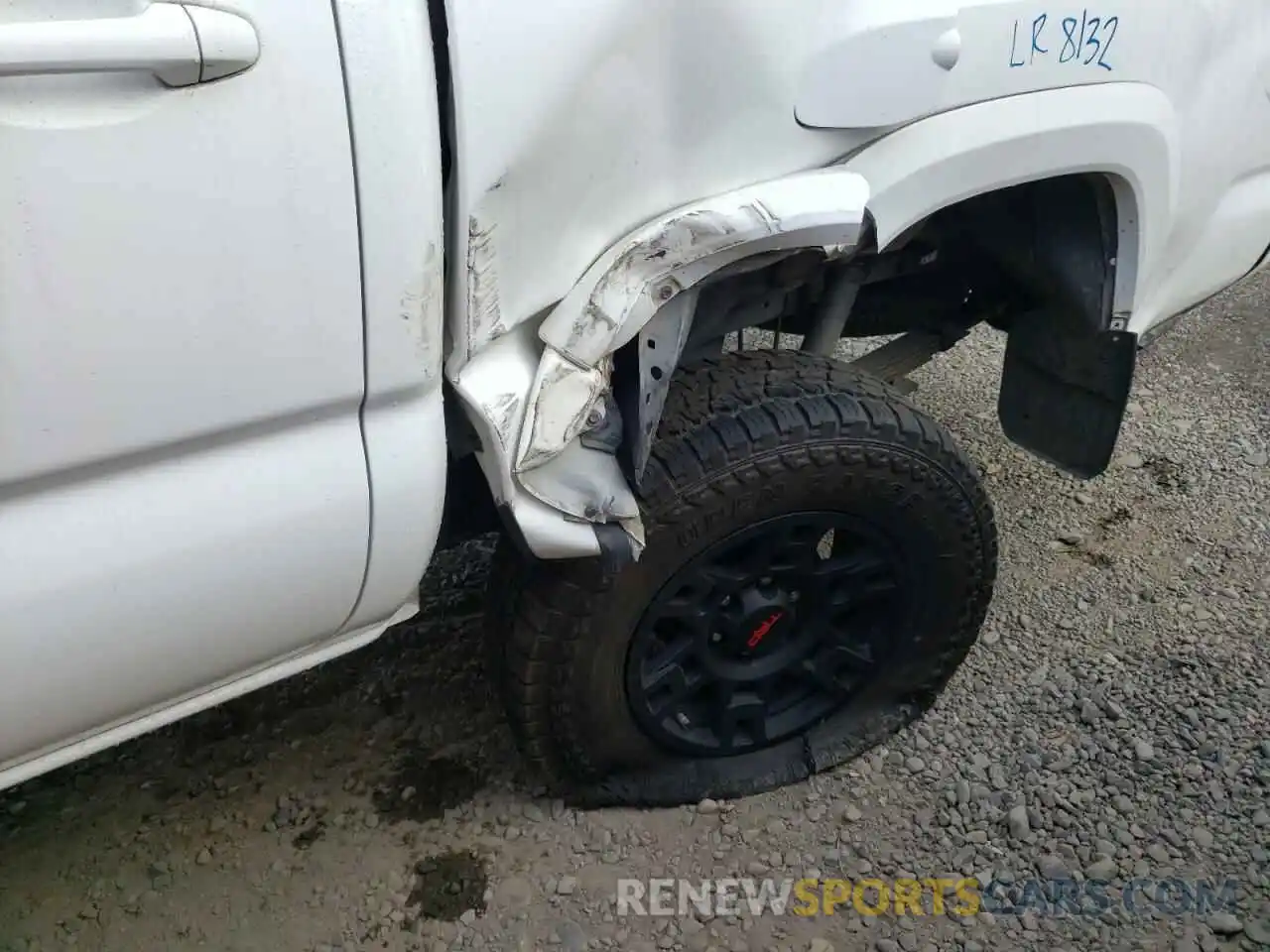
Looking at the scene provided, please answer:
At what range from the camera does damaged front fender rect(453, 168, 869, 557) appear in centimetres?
143

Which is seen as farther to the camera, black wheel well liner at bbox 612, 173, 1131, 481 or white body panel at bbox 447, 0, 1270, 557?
black wheel well liner at bbox 612, 173, 1131, 481

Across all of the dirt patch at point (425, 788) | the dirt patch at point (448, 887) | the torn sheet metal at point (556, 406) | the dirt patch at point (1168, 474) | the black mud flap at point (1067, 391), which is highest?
the torn sheet metal at point (556, 406)

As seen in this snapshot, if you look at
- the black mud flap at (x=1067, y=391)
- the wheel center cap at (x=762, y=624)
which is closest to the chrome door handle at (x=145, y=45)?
the wheel center cap at (x=762, y=624)

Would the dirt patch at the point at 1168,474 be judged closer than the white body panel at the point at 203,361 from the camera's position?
No

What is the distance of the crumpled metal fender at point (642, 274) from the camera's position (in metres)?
1.43

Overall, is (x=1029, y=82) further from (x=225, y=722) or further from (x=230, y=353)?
(x=225, y=722)

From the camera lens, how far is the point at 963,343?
373cm

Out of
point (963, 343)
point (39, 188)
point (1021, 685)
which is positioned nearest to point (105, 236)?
point (39, 188)

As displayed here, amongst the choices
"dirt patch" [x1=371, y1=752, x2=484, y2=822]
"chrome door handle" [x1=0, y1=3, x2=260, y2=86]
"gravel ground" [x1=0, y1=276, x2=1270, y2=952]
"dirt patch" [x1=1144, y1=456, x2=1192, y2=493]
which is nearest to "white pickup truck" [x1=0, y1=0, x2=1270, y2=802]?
"chrome door handle" [x1=0, y1=3, x2=260, y2=86]

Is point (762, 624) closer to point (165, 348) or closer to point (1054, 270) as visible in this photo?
point (1054, 270)

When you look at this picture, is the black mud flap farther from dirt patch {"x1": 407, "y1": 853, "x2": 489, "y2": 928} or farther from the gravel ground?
dirt patch {"x1": 407, "y1": 853, "x2": 489, "y2": 928}

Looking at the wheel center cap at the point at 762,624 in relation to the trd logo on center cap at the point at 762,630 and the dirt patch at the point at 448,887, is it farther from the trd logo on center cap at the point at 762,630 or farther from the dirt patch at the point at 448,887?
the dirt patch at the point at 448,887

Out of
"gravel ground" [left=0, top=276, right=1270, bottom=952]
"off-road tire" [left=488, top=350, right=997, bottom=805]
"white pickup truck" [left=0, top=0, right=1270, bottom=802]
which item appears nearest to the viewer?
"white pickup truck" [left=0, top=0, right=1270, bottom=802]

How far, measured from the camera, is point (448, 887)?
Answer: 196cm
